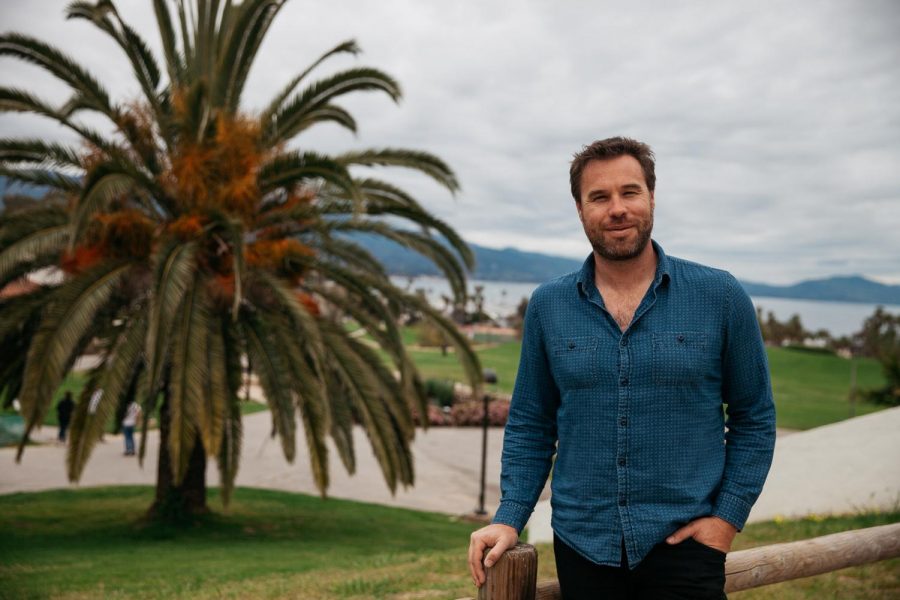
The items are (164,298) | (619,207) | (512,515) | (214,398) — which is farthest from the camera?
(214,398)

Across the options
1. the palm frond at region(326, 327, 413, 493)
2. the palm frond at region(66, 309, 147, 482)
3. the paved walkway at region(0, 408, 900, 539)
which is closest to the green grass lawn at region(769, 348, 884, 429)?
the paved walkway at region(0, 408, 900, 539)

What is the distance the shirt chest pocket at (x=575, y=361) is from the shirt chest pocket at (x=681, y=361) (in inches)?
6.9

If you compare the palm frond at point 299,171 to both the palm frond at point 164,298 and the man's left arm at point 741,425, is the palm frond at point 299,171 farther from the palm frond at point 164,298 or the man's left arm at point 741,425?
the man's left arm at point 741,425

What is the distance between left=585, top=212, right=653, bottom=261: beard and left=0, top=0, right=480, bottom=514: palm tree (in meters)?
6.31

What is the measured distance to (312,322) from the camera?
902 centimetres

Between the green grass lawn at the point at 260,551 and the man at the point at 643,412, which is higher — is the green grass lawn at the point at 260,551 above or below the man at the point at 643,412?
below

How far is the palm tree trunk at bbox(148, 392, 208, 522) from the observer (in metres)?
10.6

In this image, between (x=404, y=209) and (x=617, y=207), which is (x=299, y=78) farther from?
(x=617, y=207)

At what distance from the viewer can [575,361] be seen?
2238mm

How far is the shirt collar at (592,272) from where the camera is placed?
226 cm

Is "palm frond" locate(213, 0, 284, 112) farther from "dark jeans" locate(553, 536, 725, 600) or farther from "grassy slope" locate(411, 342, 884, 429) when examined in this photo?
"grassy slope" locate(411, 342, 884, 429)

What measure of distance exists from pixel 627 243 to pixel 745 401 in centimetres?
57

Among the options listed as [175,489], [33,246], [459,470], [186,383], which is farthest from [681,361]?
[459,470]

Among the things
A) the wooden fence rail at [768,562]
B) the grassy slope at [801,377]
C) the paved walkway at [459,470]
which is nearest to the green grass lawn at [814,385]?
the grassy slope at [801,377]
